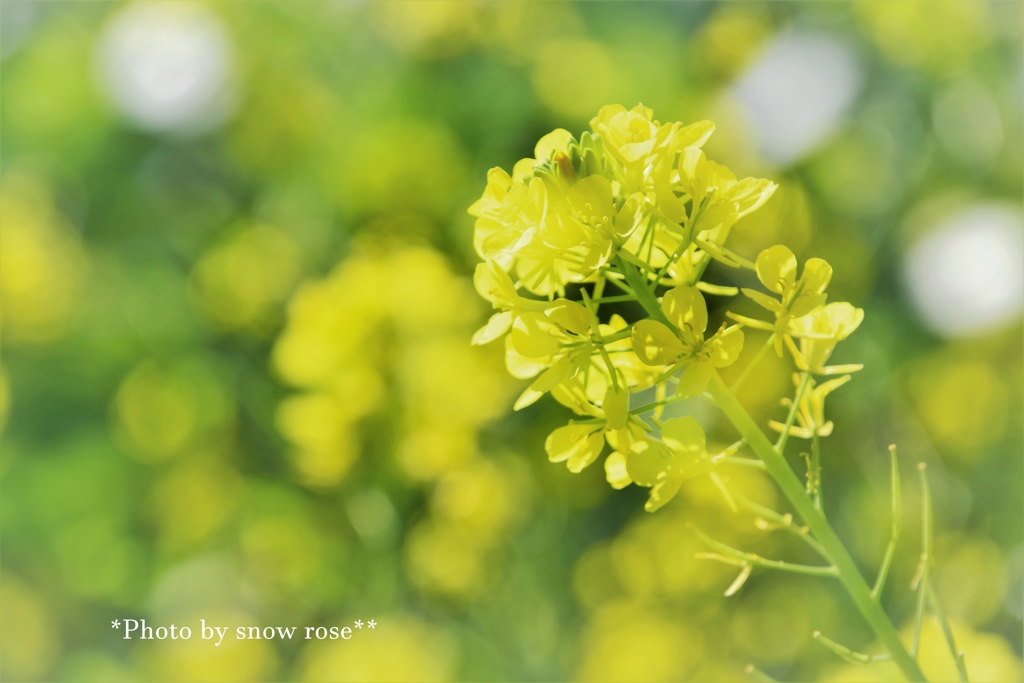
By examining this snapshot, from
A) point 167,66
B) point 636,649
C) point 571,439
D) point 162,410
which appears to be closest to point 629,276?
point 571,439

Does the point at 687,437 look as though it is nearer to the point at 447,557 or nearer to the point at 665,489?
the point at 665,489

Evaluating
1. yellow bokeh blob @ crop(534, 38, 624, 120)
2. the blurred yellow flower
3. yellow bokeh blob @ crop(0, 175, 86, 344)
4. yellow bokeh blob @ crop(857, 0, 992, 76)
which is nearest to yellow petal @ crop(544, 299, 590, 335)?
the blurred yellow flower

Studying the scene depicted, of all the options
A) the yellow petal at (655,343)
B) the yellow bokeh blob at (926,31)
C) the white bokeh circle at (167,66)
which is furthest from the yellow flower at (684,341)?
the white bokeh circle at (167,66)

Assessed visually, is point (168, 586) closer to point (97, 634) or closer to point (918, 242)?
point (97, 634)

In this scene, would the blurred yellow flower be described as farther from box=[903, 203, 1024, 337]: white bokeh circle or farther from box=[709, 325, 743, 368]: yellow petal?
box=[903, 203, 1024, 337]: white bokeh circle

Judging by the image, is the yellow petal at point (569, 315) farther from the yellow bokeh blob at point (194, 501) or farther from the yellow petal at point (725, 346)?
the yellow bokeh blob at point (194, 501)

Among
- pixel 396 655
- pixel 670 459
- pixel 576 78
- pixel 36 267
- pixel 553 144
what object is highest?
pixel 36 267

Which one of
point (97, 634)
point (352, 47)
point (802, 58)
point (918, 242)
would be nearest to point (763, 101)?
point (802, 58)
